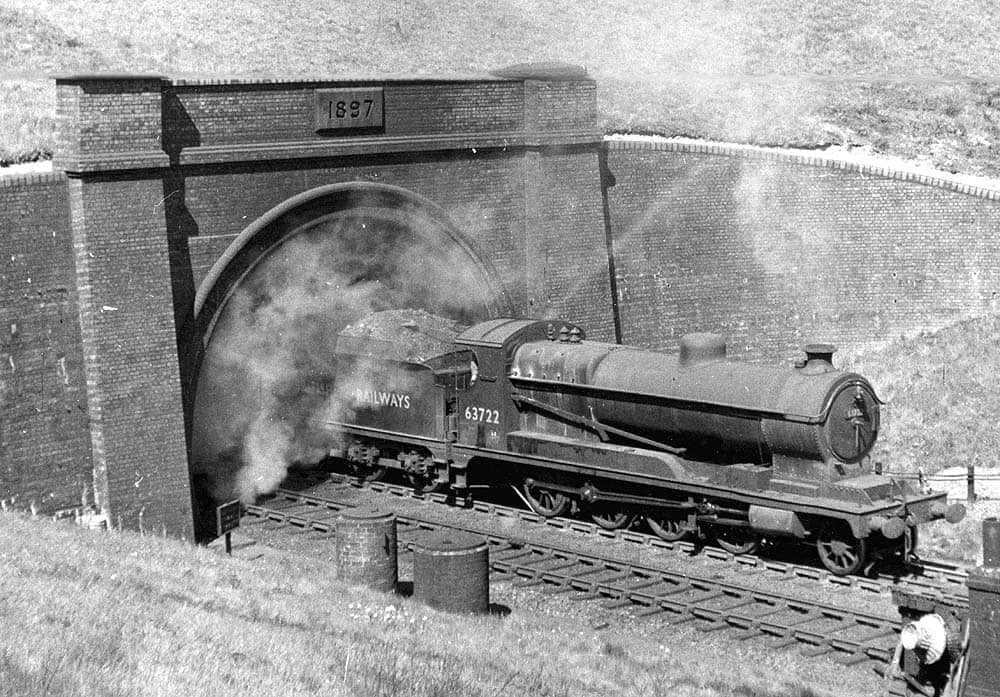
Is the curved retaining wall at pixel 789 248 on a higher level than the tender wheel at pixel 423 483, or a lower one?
higher

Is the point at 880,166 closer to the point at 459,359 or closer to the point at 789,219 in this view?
the point at 789,219

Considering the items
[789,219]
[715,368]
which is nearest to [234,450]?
[715,368]

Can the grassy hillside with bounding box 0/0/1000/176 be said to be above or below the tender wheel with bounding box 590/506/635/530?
above

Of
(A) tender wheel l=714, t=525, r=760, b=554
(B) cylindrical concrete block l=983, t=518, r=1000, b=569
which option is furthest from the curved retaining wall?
(B) cylindrical concrete block l=983, t=518, r=1000, b=569

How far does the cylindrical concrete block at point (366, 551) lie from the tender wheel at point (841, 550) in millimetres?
4795

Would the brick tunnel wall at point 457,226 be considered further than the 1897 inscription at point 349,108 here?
No

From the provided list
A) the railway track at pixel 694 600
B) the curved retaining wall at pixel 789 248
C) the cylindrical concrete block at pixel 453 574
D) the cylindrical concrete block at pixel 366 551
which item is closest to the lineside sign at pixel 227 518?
the cylindrical concrete block at pixel 366 551

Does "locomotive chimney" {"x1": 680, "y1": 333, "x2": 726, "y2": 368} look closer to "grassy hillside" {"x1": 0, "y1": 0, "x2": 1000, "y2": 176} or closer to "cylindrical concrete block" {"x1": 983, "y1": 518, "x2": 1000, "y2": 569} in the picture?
"cylindrical concrete block" {"x1": 983, "y1": 518, "x2": 1000, "y2": 569}

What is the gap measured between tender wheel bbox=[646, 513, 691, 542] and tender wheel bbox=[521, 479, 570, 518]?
1.33 m

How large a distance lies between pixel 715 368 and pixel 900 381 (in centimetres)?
724

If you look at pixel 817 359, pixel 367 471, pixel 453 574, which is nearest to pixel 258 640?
pixel 453 574

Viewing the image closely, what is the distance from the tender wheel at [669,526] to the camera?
680 inches

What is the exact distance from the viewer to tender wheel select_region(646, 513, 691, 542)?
1728 centimetres

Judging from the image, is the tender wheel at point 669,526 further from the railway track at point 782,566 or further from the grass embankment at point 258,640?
the grass embankment at point 258,640
